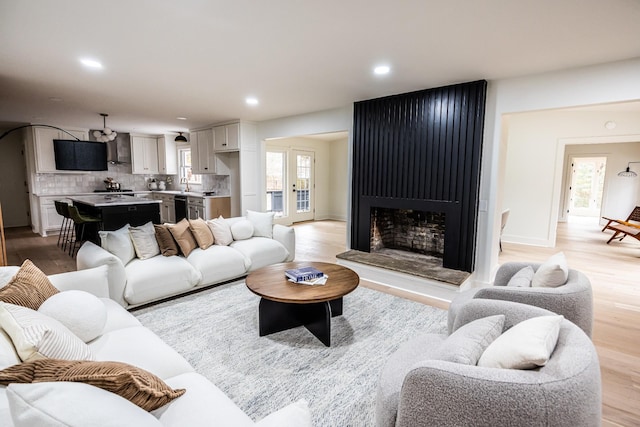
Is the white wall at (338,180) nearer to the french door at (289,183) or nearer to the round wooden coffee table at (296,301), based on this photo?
the french door at (289,183)

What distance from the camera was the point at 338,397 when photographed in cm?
197

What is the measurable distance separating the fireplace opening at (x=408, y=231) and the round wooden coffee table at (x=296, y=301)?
196cm

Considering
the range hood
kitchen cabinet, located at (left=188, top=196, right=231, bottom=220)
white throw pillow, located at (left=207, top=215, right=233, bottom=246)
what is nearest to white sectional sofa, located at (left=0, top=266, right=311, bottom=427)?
white throw pillow, located at (left=207, top=215, right=233, bottom=246)

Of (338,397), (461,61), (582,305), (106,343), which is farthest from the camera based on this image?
(461,61)

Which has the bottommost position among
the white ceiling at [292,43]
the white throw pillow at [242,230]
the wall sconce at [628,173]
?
the white throw pillow at [242,230]

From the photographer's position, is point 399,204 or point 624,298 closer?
point 624,298

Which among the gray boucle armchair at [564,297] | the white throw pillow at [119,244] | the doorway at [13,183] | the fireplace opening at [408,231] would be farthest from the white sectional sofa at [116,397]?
the doorway at [13,183]

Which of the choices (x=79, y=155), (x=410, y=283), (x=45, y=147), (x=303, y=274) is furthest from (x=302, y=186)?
(x=303, y=274)

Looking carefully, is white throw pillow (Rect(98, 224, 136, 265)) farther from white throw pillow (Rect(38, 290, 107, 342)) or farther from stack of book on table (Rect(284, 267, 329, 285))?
stack of book on table (Rect(284, 267, 329, 285))

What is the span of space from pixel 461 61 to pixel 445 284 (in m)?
2.33

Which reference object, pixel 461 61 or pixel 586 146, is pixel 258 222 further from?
pixel 586 146

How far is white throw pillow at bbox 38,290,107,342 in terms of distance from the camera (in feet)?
5.32

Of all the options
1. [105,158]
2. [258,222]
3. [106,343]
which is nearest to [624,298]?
[258,222]

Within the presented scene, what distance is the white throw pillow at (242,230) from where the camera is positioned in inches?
168
